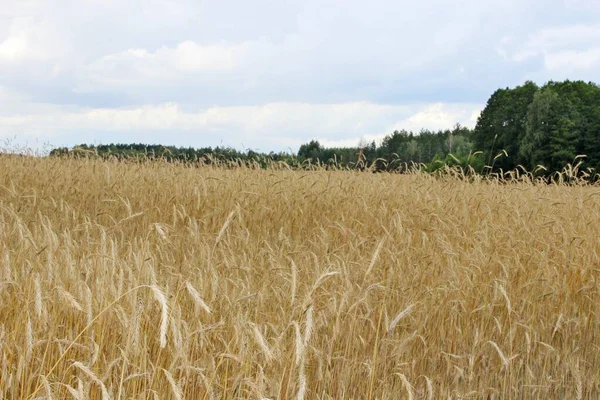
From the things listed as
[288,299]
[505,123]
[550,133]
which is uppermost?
[505,123]

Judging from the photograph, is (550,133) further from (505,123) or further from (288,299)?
(288,299)

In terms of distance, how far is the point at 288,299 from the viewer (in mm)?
3500

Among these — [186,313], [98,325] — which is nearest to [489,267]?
[186,313]

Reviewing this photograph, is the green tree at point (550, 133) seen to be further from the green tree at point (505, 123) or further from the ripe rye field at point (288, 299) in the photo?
the ripe rye field at point (288, 299)

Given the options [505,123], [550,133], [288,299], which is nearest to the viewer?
[288,299]

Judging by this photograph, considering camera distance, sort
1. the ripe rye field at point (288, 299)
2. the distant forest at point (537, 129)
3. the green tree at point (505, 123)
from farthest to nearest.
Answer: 1. the green tree at point (505, 123)
2. the distant forest at point (537, 129)
3. the ripe rye field at point (288, 299)

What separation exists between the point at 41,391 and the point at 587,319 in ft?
11.9

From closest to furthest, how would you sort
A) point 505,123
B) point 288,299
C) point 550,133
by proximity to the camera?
point 288,299
point 550,133
point 505,123

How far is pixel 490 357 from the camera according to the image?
3.58m

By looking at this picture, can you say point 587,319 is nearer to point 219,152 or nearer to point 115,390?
point 115,390

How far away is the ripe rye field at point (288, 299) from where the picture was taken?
2.38 meters

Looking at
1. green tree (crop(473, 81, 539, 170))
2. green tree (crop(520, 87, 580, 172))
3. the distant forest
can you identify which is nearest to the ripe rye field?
the distant forest

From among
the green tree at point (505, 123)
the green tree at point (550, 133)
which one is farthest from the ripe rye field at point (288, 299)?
the green tree at point (505, 123)

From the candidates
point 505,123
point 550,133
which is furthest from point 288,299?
point 505,123
